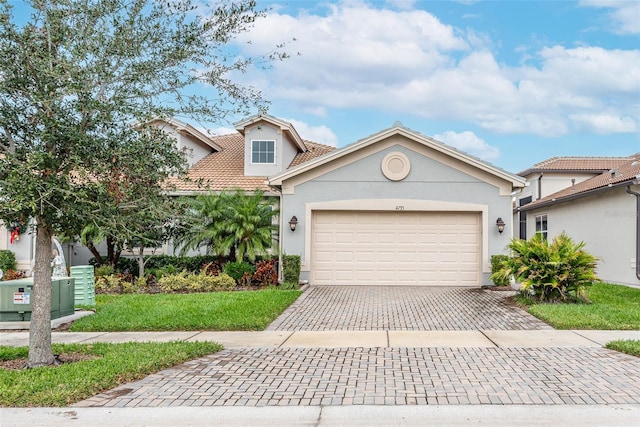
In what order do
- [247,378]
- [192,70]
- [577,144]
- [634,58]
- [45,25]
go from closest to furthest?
[247,378]
[45,25]
[192,70]
[634,58]
[577,144]

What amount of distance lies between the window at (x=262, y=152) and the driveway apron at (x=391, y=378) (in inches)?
471

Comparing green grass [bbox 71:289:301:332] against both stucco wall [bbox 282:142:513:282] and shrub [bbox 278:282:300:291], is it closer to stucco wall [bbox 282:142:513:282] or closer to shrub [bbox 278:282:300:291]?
shrub [bbox 278:282:300:291]

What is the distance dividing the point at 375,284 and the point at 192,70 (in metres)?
10.5

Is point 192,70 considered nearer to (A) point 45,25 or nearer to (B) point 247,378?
(A) point 45,25

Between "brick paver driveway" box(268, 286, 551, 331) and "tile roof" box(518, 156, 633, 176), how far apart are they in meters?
12.8

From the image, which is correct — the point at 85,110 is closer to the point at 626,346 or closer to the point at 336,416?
the point at 336,416

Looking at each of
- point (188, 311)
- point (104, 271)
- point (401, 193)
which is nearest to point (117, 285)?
point (104, 271)

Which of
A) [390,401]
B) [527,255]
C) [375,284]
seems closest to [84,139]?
[390,401]

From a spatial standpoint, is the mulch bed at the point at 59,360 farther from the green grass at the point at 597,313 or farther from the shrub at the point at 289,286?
the shrub at the point at 289,286

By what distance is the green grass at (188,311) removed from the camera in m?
10.0

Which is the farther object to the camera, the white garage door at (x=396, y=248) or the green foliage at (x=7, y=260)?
the green foliage at (x=7, y=260)

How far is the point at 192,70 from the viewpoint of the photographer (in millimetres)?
7973

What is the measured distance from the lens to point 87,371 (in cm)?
656

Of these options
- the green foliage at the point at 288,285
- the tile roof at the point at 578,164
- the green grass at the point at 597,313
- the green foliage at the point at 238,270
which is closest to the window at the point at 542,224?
the tile roof at the point at 578,164
